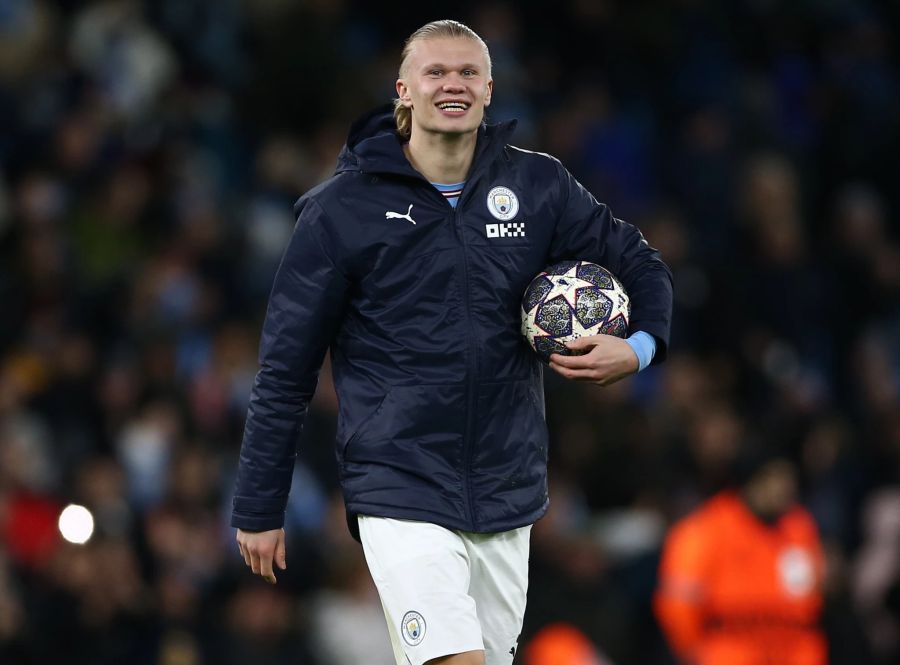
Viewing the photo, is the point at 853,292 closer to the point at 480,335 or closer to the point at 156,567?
the point at 156,567

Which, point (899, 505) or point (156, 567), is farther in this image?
point (899, 505)

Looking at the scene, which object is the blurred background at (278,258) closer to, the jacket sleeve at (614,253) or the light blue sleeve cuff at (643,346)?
the jacket sleeve at (614,253)

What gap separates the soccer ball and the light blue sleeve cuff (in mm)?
51

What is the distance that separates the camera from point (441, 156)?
193 inches

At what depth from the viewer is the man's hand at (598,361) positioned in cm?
465

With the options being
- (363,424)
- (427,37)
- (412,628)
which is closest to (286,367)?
(363,424)

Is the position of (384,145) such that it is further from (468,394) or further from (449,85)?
(468,394)

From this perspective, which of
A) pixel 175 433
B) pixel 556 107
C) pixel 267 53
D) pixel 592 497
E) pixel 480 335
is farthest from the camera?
pixel 556 107

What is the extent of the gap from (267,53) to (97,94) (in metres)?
1.35

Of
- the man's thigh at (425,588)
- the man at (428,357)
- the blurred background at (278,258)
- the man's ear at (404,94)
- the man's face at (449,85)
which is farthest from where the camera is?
the blurred background at (278,258)

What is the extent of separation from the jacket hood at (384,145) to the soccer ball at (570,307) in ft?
1.37

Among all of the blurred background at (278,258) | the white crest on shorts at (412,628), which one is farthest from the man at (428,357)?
the blurred background at (278,258)

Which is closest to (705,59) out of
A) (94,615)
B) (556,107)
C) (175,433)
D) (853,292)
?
(556,107)

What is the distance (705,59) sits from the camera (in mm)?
12945
